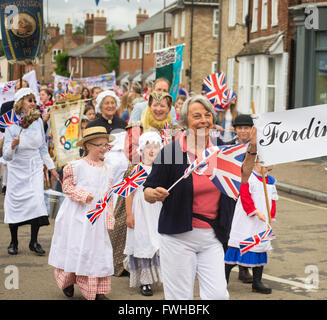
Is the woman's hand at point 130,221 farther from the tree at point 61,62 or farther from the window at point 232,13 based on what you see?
the tree at point 61,62

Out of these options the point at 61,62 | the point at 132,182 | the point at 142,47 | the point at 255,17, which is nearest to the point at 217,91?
the point at 132,182

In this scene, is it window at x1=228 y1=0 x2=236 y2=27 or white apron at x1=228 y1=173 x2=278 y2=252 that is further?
window at x1=228 y1=0 x2=236 y2=27

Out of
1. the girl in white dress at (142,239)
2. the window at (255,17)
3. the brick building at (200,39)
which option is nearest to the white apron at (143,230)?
the girl in white dress at (142,239)

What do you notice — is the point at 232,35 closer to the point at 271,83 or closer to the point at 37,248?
the point at 271,83

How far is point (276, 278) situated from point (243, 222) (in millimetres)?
784

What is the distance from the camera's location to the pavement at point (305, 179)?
13773 millimetres

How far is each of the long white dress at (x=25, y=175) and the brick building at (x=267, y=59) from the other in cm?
1705

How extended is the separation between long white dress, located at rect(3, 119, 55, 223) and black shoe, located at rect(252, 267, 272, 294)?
118 inches

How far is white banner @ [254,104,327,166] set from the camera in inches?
182

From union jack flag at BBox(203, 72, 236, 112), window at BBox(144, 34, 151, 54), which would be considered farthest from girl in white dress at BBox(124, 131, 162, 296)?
window at BBox(144, 34, 151, 54)

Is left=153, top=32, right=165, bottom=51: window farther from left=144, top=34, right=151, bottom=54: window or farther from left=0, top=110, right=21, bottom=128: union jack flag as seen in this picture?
left=0, top=110, right=21, bottom=128: union jack flag

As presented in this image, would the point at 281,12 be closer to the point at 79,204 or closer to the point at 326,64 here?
the point at 326,64

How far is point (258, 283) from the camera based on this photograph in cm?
674
